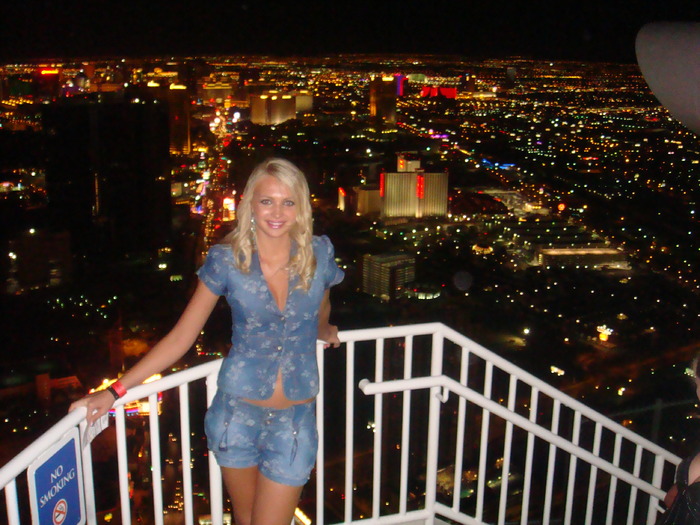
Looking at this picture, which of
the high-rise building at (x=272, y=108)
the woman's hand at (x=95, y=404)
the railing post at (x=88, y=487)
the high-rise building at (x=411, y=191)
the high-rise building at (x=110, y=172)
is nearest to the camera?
the woman's hand at (x=95, y=404)

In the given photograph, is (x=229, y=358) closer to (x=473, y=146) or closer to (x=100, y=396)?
(x=100, y=396)

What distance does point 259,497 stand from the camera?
6.31 ft

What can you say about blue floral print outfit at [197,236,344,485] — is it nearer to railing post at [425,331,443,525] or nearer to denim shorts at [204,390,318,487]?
denim shorts at [204,390,318,487]

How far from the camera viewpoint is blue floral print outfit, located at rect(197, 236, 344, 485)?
190 cm

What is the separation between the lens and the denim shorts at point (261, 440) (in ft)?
6.23

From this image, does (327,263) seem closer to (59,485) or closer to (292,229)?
(292,229)

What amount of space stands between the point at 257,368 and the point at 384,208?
748 inches

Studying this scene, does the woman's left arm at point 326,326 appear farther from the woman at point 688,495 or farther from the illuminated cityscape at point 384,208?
the illuminated cityscape at point 384,208

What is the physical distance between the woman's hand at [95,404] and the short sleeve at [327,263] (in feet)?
2.35

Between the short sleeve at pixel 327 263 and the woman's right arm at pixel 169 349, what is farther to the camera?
the short sleeve at pixel 327 263

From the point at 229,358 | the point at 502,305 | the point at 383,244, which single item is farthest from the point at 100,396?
the point at 383,244

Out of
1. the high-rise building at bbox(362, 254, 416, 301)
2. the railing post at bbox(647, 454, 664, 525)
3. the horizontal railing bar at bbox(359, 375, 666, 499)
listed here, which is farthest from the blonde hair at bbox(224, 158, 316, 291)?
the high-rise building at bbox(362, 254, 416, 301)

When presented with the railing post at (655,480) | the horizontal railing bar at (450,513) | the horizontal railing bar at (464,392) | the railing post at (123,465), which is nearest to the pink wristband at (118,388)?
the railing post at (123,465)

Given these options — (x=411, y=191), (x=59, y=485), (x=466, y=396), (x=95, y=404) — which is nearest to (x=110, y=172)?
(x=411, y=191)
